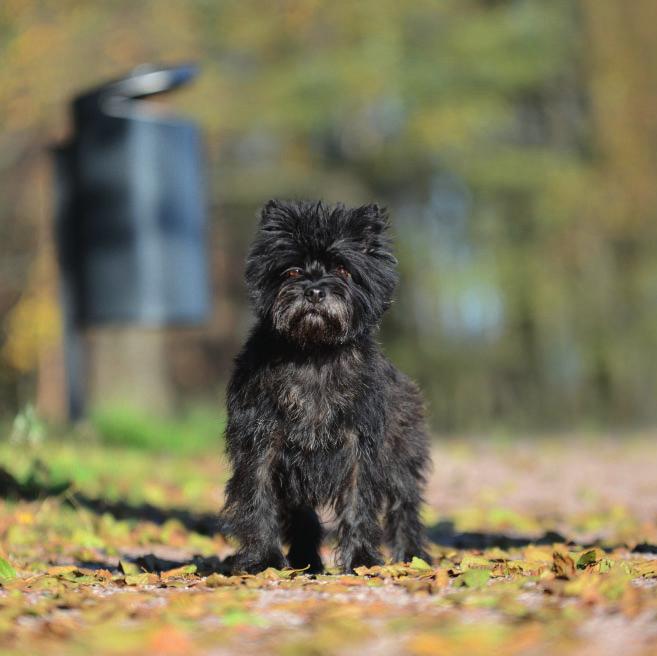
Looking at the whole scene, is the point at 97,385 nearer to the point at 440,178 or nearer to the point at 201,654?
the point at 440,178

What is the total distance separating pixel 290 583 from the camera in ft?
17.5

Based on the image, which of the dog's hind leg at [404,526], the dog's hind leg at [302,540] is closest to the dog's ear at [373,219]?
the dog's hind leg at [404,526]

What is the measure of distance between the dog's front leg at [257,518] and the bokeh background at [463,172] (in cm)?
1634

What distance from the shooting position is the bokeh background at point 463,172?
24.0 m

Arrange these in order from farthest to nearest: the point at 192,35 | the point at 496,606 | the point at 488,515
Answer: the point at 192,35, the point at 488,515, the point at 496,606

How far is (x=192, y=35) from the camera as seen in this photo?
75.9ft

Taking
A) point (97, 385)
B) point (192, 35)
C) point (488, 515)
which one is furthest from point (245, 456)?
point (192, 35)

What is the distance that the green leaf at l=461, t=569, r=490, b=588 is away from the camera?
5.03 m

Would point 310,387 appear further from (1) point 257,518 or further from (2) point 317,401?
(1) point 257,518

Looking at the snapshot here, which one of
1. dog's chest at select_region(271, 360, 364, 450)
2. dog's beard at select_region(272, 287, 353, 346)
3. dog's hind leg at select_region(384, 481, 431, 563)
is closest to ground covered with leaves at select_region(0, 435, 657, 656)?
dog's hind leg at select_region(384, 481, 431, 563)

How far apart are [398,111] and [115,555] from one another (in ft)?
70.2

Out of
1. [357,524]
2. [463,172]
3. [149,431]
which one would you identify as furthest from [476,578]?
[463,172]

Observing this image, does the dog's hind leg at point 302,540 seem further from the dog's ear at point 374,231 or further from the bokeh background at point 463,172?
the bokeh background at point 463,172

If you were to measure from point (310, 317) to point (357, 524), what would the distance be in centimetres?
105
